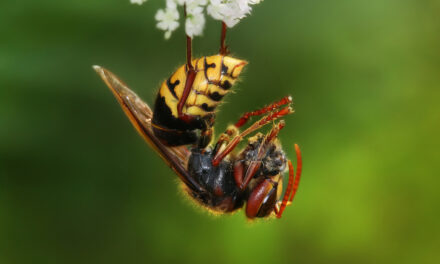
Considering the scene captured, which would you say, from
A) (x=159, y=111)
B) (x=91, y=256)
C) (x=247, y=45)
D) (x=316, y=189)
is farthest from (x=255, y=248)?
(x=159, y=111)

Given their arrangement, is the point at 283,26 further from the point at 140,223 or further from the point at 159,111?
the point at 159,111

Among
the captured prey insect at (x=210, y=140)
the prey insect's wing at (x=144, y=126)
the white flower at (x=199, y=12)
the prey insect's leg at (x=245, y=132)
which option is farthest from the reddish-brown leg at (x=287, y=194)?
the white flower at (x=199, y=12)

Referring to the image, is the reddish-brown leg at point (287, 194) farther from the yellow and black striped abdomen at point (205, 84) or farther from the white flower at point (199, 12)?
the white flower at point (199, 12)

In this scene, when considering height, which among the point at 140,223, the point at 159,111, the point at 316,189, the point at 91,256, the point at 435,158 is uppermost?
the point at 159,111

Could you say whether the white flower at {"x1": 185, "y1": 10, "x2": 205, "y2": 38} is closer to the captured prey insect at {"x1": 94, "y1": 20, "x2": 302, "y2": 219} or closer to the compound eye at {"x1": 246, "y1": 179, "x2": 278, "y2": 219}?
the captured prey insect at {"x1": 94, "y1": 20, "x2": 302, "y2": 219}

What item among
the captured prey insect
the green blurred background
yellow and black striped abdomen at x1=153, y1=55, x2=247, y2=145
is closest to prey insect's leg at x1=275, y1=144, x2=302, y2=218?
the captured prey insect

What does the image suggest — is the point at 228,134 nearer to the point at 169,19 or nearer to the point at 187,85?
the point at 187,85

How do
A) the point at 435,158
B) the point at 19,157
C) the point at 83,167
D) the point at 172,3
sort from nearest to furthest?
the point at 172,3, the point at 19,157, the point at 83,167, the point at 435,158
